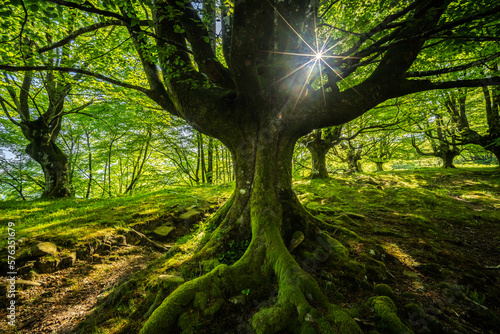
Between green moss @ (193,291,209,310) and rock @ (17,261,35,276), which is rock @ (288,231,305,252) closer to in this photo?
green moss @ (193,291,209,310)

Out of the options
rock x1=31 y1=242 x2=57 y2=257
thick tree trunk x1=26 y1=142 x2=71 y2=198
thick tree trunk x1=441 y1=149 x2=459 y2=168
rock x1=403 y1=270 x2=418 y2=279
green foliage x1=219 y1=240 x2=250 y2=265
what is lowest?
rock x1=403 y1=270 x2=418 y2=279

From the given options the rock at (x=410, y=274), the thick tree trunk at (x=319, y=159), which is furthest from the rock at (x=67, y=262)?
the thick tree trunk at (x=319, y=159)

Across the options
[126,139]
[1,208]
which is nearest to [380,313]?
[1,208]

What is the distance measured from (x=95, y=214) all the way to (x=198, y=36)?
580cm

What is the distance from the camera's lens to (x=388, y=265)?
3092 millimetres

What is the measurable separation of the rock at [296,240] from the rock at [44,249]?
4605 mm

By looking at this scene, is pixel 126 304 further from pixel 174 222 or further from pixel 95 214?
pixel 95 214

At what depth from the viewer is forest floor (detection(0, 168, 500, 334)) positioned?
219 centimetres

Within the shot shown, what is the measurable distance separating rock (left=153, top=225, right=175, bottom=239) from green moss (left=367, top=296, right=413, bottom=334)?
188 inches

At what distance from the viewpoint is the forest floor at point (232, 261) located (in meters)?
2.19

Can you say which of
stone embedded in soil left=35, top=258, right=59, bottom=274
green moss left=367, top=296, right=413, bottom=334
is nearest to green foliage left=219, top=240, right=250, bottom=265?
green moss left=367, top=296, right=413, bottom=334

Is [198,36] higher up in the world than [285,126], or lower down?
higher up

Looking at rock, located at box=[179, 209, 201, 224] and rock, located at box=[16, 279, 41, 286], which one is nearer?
rock, located at box=[16, 279, 41, 286]

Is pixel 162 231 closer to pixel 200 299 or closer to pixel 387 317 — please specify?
pixel 200 299
